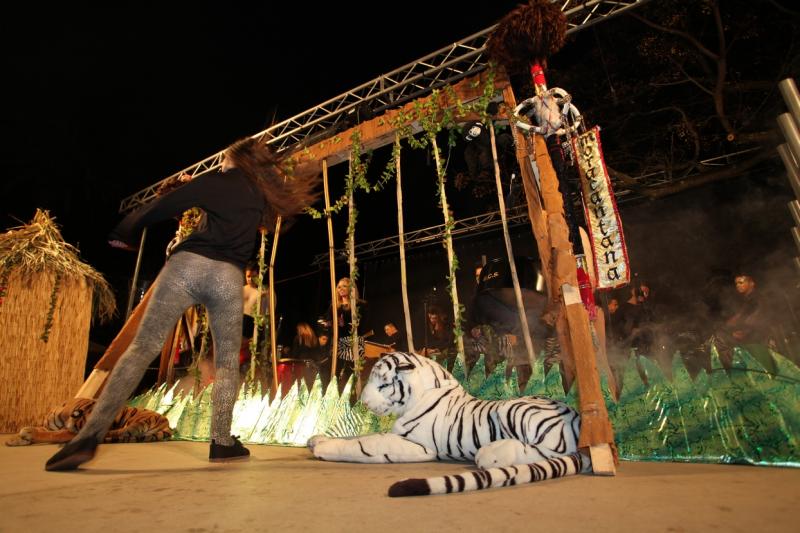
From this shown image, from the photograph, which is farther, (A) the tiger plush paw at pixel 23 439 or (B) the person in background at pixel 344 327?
(B) the person in background at pixel 344 327

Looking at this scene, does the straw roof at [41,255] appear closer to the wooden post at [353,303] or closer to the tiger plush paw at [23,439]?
the tiger plush paw at [23,439]

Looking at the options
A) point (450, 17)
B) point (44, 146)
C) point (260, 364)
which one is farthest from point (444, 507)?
point (44, 146)

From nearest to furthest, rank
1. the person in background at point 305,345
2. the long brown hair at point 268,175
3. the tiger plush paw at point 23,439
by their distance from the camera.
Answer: the long brown hair at point 268,175, the tiger plush paw at point 23,439, the person in background at point 305,345

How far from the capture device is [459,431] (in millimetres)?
2061

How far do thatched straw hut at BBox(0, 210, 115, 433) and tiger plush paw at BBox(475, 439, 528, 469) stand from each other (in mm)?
4921

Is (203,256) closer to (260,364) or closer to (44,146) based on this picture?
(260,364)

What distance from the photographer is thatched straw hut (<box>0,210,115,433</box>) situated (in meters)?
4.29

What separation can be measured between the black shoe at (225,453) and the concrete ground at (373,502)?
0.28 m

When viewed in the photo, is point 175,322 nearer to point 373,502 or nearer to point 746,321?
point 373,502

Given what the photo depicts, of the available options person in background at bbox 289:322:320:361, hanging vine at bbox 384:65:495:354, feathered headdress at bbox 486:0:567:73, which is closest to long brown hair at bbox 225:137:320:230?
hanging vine at bbox 384:65:495:354

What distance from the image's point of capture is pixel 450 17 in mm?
6602

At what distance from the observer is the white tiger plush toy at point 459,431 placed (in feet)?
5.59

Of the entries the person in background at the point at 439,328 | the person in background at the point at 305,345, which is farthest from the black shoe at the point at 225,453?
the person in background at the point at 439,328

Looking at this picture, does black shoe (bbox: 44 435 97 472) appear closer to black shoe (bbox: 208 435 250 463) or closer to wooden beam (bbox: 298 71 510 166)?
black shoe (bbox: 208 435 250 463)
